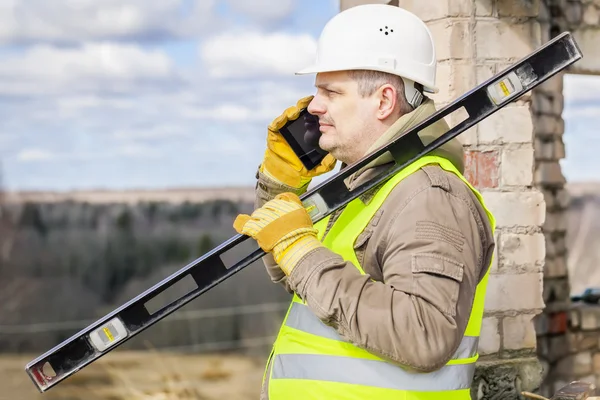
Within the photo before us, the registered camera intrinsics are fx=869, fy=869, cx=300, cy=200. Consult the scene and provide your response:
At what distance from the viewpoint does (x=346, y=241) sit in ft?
6.86

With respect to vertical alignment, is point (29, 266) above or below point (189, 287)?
above

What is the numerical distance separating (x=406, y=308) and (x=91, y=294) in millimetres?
15879

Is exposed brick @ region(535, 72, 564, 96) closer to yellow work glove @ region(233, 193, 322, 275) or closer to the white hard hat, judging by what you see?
the white hard hat

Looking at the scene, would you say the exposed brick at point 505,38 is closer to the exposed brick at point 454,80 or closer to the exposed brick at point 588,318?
the exposed brick at point 454,80

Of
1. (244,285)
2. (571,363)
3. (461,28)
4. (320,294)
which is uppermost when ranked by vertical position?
(244,285)

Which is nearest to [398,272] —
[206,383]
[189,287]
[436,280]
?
[436,280]

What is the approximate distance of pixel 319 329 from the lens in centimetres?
207

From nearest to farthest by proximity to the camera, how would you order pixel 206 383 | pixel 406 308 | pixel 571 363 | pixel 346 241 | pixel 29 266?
pixel 406 308
pixel 346 241
pixel 571 363
pixel 206 383
pixel 29 266

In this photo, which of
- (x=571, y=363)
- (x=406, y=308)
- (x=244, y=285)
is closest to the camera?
(x=406, y=308)

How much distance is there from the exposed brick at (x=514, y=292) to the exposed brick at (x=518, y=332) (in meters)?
0.05

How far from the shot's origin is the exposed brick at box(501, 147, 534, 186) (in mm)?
4023

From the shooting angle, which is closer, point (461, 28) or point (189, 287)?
point (189, 287)

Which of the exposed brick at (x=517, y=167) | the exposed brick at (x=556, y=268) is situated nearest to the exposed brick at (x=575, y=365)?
the exposed brick at (x=556, y=268)

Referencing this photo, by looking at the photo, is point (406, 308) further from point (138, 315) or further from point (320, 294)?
point (138, 315)
